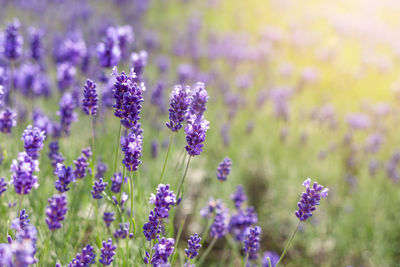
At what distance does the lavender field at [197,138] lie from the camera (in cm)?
213

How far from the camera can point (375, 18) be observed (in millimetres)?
12336

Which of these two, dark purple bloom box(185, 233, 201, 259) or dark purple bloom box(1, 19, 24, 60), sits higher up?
dark purple bloom box(1, 19, 24, 60)

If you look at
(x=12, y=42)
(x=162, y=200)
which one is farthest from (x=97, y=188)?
(x=12, y=42)

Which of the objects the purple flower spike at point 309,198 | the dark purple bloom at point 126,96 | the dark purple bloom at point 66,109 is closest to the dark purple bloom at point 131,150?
the dark purple bloom at point 126,96

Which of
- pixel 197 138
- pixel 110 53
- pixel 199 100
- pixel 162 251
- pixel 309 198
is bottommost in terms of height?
pixel 162 251

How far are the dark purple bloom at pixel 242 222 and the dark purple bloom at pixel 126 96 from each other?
121cm

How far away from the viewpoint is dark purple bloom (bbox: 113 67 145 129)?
2.02 meters

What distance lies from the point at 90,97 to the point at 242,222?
1400mm

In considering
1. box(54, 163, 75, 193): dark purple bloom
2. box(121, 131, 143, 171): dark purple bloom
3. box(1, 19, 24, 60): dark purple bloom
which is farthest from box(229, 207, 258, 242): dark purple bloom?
box(1, 19, 24, 60): dark purple bloom

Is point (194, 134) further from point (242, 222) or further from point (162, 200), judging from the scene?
point (242, 222)

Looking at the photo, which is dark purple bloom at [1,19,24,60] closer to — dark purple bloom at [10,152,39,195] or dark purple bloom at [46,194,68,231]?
dark purple bloom at [10,152,39,195]

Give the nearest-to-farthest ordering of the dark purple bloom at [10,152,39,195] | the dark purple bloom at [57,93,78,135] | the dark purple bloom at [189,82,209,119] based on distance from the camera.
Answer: the dark purple bloom at [10,152,39,195] → the dark purple bloom at [189,82,209,119] → the dark purple bloom at [57,93,78,135]

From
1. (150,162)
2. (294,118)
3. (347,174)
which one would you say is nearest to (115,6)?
(294,118)

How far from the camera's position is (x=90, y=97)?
2.34 metres
